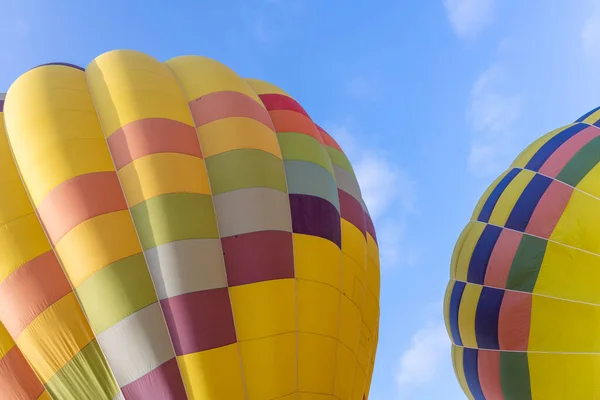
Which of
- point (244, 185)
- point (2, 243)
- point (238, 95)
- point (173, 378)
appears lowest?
point (173, 378)

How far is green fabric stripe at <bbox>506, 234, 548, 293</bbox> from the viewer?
18.5ft

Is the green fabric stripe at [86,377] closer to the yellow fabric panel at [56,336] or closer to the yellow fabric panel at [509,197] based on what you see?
the yellow fabric panel at [56,336]

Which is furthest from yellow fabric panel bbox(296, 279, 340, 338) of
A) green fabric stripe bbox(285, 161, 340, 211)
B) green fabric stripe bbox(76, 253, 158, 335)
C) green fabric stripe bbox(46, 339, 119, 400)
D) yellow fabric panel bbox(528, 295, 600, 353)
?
yellow fabric panel bbox(528, 295, 600, 353)

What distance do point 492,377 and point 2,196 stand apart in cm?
491

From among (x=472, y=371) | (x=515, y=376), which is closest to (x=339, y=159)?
(x=515, y=376)

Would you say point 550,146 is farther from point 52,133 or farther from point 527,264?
point 52,133

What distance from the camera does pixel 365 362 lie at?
15.4 feet

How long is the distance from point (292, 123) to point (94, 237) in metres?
1.91

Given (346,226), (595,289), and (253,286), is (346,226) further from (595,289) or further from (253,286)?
(595,289)

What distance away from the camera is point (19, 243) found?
3.79m

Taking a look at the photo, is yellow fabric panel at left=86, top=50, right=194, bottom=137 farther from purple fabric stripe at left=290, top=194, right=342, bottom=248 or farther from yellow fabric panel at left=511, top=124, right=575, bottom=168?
yellow fabric panel at left=511, top=124, right=575, bottom=168

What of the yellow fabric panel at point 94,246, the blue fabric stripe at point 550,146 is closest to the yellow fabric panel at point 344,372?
the yellow fabric panel at point 94,246

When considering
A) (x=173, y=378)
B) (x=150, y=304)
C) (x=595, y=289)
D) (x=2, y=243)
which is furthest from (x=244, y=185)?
(x=595, y=289)

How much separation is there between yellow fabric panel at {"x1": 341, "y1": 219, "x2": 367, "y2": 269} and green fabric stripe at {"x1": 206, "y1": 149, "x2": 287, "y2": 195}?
718mm
